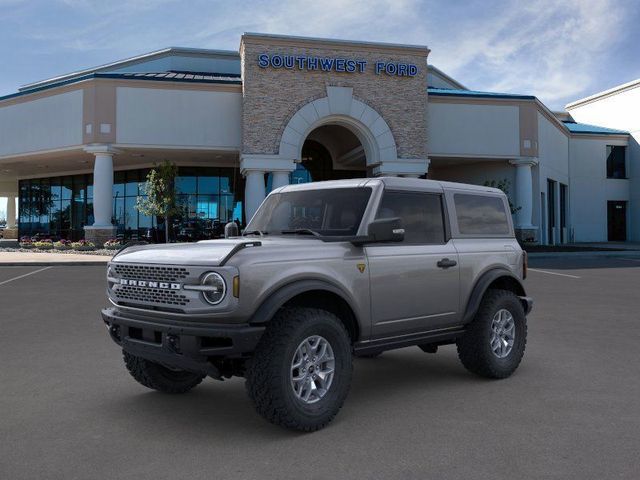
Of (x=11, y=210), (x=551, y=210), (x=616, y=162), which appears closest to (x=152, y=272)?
(x=551, y=210)

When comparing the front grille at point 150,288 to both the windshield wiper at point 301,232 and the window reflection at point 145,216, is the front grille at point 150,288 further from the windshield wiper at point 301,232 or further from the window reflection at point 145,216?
the window reflection at point 145,216

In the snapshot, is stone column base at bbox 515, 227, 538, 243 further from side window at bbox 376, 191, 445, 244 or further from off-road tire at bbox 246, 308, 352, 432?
off-road tire at bbox 246, 308, 352, 432

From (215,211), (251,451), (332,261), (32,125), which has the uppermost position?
(32,125)

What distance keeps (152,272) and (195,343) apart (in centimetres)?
81

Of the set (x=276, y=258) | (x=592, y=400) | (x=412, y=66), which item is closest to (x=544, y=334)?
(x=592, y=400)

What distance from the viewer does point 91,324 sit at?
914 centimetres

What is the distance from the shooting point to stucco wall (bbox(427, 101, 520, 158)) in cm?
3177

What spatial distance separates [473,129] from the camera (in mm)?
32219

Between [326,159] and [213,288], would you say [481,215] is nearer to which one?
[213,288]

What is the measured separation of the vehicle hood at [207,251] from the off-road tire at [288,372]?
48cm

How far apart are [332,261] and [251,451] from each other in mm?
1545

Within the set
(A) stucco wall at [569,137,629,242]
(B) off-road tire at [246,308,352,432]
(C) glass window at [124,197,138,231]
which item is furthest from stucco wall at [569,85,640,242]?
(B) off-road tire at [246,308,352,432]

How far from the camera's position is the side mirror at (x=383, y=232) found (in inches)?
182

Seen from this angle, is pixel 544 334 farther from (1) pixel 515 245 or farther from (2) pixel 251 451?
(2) pixel 251 451
